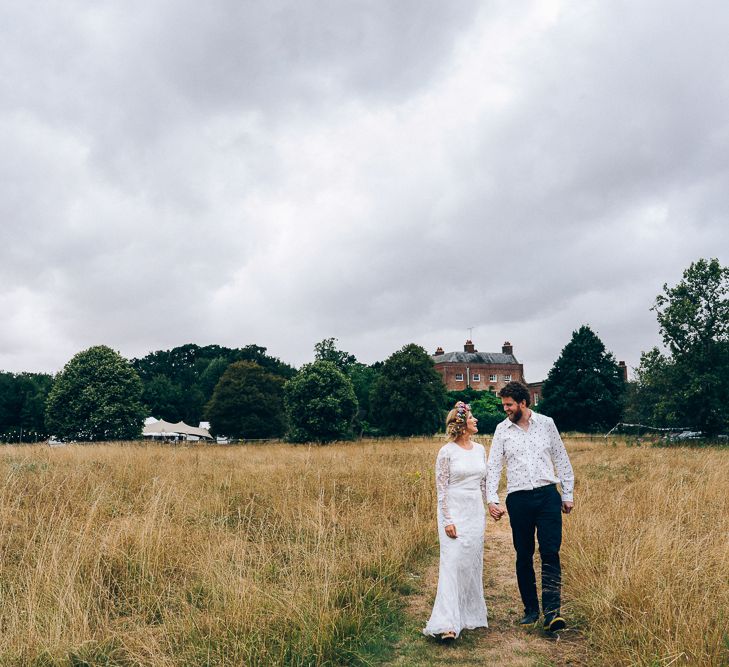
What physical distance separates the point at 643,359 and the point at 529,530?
1337 inches

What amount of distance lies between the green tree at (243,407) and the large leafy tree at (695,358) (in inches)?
1372

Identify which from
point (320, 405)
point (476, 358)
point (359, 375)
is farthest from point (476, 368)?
point (320, 405)

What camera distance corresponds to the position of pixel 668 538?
18.1 feet

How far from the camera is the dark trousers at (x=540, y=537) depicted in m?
4.94

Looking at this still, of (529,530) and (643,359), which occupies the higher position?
(643,359)

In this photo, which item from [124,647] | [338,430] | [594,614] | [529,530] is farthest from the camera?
[338,430]

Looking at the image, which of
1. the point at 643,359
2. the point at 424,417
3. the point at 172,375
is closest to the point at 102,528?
the point at 643,359

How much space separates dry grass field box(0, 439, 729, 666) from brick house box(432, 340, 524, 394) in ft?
233

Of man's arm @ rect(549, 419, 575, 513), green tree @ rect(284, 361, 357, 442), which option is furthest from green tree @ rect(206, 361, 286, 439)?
man's arm @ rect(549, 419, 575, 513)

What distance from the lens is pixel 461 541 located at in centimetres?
503

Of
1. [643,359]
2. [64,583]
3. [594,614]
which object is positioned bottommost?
[594,614]

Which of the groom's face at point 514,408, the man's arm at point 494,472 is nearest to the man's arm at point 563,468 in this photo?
the groom's face at point 514,408

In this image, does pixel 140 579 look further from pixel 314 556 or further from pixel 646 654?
pixel 646 654

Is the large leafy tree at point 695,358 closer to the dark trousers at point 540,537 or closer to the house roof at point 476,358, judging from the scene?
the dark trousers at point 540,537
